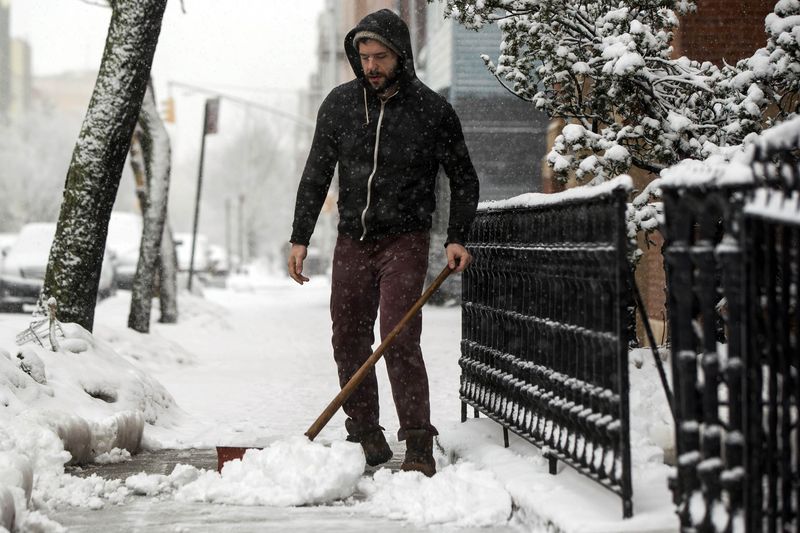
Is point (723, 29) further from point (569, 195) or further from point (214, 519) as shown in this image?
point (214, 519)

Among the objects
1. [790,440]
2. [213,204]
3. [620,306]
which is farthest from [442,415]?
[213,204]

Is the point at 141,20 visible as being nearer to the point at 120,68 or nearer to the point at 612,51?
the point at 120,68

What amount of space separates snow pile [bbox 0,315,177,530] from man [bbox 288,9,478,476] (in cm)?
129

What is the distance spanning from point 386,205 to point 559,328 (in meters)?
1.35

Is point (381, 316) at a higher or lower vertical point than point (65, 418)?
higher

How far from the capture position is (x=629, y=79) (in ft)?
23.1

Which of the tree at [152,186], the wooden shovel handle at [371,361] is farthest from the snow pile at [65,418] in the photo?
the tree at [152,186]

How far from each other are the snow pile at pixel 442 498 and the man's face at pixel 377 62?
1.82 meters

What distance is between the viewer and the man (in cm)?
572

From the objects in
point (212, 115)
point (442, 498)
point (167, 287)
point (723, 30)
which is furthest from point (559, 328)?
point (212, 115)

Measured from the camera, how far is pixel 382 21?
5711 mm

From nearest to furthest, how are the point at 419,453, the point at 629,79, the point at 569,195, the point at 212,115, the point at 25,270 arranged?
the point at 569,195 < the point at 419,453 < the point at 629,79 < the point at 25,270 < the point at 212,115

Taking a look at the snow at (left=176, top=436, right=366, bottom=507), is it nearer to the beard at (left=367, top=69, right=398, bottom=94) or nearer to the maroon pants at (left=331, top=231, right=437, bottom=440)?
the maroon pants at (left=331, top=231, right=437, bottom=440)

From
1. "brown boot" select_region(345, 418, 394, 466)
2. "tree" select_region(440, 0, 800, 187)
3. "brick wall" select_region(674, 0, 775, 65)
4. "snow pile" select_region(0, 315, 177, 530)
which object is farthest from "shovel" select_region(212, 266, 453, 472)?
"brick wall" select_region(674, 0, 775, 65)
